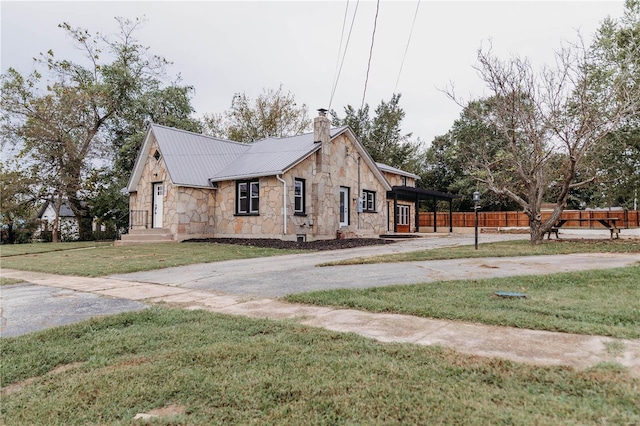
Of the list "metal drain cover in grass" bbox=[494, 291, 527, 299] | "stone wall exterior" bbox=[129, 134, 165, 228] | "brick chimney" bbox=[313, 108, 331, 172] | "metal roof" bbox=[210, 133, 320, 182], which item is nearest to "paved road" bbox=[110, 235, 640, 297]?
"metal drain cover in grass" bbox=[494, 291, 527, 299]

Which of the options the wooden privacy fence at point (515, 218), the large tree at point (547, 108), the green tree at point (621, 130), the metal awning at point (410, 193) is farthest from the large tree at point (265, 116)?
the green tree at point (621, 130)

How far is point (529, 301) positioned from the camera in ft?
15.8

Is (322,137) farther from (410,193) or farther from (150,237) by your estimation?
(410,193)

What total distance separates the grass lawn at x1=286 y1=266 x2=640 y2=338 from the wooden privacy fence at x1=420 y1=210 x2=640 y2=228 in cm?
2859

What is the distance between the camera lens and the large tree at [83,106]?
22906 millimetres

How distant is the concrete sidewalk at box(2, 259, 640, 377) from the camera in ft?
9.87

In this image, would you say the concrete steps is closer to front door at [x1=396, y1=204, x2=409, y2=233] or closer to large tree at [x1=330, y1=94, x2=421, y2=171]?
front door at [x1=396, y1=204, x2=409, y2=233]

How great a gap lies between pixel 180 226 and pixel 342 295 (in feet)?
44.6

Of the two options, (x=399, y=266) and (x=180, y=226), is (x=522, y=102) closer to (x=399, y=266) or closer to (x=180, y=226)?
(x=399, y=266)

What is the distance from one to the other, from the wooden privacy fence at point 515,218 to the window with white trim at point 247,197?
2164cm

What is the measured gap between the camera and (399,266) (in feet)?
28.8

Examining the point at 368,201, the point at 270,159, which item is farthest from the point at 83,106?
the point at 368,201

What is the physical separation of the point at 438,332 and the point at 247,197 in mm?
14626

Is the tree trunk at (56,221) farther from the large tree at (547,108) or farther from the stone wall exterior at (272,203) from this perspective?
the large tree at (547,108)
